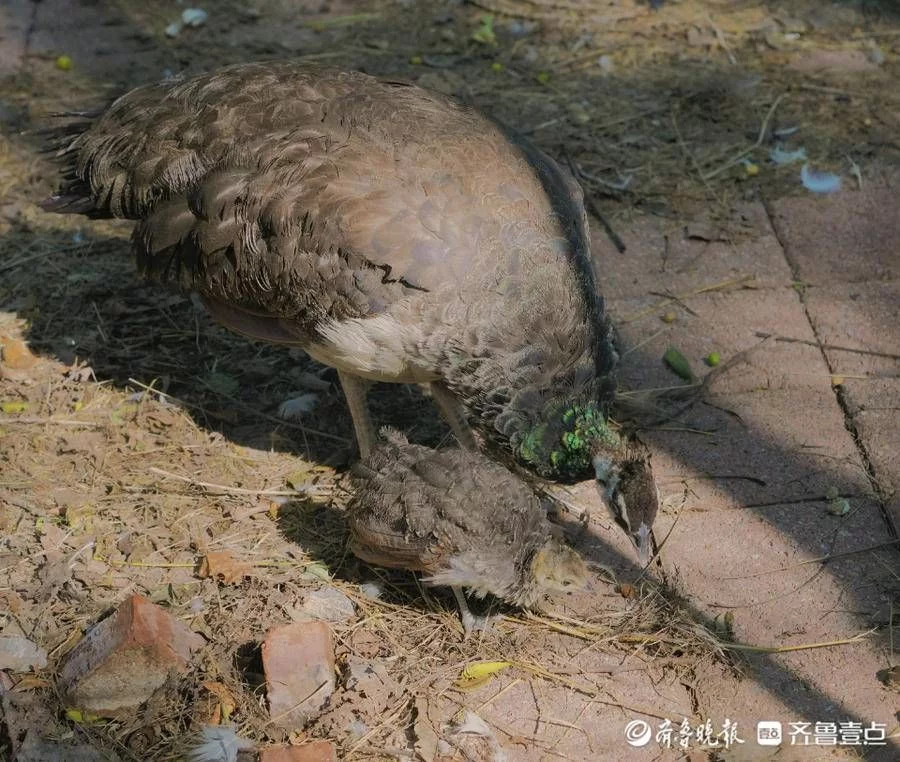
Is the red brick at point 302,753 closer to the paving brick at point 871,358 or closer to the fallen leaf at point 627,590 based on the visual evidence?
the fallen leaf at point 627,590

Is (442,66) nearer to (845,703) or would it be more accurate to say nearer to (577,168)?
(577,168)

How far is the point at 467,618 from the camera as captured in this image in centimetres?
398

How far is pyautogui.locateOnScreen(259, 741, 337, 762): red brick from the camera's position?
3.42 m

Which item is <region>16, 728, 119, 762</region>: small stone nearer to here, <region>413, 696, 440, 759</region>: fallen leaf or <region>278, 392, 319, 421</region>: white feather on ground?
<region>413, 696, 440, 759</region>: fallen leaf

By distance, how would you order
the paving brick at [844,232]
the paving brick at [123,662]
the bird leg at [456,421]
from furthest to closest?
1. the paving brick at [844,232]
2. the bird leg at [456,421]
3. the paving brick at [123,662]

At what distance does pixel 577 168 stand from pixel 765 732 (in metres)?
3.33

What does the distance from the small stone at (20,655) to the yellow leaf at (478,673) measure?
54.0 inches

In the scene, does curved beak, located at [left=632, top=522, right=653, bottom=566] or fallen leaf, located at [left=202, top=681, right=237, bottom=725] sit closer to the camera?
fallen leaf, located at [left=202, top=681, right=237, bottom=725]

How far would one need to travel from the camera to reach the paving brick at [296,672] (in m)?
3.62

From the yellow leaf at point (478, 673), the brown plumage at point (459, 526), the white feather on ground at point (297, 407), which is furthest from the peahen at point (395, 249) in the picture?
the yellow leaf at point (478, 673)

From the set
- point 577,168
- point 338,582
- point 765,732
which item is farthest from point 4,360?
point 765,732

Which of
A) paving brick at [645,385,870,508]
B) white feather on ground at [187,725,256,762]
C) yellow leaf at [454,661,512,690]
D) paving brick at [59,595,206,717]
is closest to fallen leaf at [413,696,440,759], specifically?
yellow leaf at [454,661,512,690]

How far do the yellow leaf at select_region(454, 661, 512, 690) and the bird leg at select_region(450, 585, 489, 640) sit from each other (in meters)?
0.14

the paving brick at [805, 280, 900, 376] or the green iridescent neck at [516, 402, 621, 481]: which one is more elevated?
the green iridescent neck at [516, 402, 621, 481]
